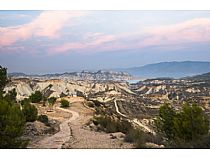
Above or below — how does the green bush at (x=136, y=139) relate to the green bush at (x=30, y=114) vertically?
below

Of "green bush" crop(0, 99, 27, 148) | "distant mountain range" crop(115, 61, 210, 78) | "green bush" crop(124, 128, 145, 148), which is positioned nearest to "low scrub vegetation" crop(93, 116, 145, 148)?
"green bush" crop(124, 128, 145, 148)

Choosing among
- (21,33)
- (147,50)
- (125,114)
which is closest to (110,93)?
(125,114)

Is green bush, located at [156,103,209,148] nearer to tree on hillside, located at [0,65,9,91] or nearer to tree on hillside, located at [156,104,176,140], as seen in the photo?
tree on hillside, located at [156,104,176,140]

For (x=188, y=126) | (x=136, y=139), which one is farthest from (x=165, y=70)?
(x=136, y=139)

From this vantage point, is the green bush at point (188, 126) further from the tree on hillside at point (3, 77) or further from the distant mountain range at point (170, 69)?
the tree on hillside at point (3, 77)

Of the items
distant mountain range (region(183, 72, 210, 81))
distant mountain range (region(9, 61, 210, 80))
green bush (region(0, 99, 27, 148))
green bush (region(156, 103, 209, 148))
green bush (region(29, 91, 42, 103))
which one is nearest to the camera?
green bush (region(0, 99, 27, 148))

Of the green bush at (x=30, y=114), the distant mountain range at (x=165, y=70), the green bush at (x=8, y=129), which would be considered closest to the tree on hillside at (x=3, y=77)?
the distant mountain range at (x=165, y=70)

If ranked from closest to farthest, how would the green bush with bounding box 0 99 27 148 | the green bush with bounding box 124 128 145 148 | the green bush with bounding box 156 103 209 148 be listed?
the green bush with bounding box 0 99 27 148, the green bush with bounding box 124 128 145 148, the green bush with bounding box 156 103 209 148

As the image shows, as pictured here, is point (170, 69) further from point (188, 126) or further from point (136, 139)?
point (136, 139)
